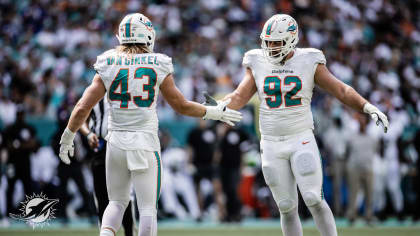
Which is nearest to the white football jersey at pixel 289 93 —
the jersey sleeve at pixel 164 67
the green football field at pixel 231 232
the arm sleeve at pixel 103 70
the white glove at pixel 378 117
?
the white glove at pixel 378 117

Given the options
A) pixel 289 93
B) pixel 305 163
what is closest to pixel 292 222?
pixel 305 163

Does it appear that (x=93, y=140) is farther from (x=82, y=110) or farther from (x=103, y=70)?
(x=103, y=70)

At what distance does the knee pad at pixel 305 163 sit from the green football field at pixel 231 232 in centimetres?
392

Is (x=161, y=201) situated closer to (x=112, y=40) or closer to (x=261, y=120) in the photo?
(x=112, y=40)

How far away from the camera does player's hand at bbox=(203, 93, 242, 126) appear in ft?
18.5

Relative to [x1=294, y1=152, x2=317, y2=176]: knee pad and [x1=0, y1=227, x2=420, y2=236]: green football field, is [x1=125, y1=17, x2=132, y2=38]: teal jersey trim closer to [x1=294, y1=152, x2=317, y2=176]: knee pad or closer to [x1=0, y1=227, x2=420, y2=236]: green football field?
[x1=294, y1=152, x2=317, y2=176]: knee pad

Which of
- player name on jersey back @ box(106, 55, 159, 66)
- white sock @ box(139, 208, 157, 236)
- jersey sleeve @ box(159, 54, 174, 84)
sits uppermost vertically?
player name on jersey back @ box(106, 55, 159, 66)

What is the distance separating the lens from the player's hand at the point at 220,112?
564 centimetres

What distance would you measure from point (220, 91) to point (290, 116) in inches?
317

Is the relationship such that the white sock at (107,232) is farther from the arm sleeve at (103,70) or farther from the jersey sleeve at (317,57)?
the jersey sleeve at (317,57)

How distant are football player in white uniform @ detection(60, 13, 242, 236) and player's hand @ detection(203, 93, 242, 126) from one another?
0.32m

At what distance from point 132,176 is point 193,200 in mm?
7274

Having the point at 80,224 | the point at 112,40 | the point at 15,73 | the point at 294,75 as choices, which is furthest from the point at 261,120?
the point at 112,40

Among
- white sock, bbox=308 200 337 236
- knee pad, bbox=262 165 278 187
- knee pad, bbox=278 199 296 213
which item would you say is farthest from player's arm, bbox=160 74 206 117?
white sock, bbox=308 200 337 236
